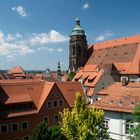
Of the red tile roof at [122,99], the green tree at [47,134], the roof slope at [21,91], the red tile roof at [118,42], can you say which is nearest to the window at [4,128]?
the roof slope at [21,91]

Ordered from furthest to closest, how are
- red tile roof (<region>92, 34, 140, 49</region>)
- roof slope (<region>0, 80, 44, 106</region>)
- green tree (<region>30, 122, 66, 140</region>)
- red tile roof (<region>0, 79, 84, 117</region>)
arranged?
red tile roof (<region>92, 34, 140, 49</region>) < roof slope (<region>0, 80, 44, 106</region>) < red tile roof (<region>0, 79, 84, 117</region>) < green tree (<region>30, 122, 66, 140</region>)

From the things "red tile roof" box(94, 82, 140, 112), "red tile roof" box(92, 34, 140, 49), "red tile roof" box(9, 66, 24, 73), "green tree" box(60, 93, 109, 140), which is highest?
"red tile roof" box(92, 34, 140, 49)

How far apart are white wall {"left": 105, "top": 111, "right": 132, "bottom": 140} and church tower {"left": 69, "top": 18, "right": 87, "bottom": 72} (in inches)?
2207

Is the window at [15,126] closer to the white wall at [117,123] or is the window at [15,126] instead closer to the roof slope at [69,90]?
the roof slope at [69,90]

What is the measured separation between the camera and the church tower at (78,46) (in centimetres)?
8494

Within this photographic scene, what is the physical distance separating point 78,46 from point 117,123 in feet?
190

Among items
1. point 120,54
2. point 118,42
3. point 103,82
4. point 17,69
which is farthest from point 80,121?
point 17,69

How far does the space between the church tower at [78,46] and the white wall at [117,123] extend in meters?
56.0

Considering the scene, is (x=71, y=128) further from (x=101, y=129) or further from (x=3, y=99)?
(x=3, y=99)

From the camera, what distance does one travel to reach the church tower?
84.9m

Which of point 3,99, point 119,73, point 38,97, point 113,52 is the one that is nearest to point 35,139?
point 3,99

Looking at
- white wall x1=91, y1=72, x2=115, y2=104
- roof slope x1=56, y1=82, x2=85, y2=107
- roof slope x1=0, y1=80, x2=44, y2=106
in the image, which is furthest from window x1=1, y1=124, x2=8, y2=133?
white wall x1=91, y1=72, x2=115, y2=104

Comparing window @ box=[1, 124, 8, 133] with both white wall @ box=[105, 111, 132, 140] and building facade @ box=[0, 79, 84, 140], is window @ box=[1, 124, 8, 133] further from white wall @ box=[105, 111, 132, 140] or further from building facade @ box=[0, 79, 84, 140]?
white wall @ box=[105, 111, 132, 140]

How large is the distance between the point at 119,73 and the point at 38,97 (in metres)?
27.1
